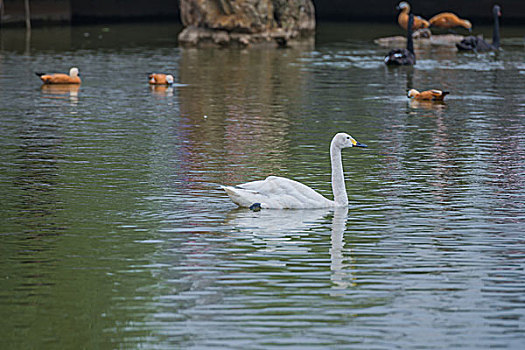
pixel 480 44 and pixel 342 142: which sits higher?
pixel 342 142

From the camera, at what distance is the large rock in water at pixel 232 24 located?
4075cm

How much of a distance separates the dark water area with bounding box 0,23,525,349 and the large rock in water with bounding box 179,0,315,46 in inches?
652

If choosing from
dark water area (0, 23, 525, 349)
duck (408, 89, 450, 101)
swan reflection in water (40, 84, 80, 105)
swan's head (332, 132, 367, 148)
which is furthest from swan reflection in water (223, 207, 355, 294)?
swan reflection in water (40, 84, 80, 105)

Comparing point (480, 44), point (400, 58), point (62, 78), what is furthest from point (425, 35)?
point (62, 78)

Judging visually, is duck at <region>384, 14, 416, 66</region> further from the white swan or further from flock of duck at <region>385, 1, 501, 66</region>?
the white swan

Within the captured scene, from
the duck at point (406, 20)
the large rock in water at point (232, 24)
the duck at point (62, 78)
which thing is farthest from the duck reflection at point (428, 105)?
the large rock in water at point (232, 24)

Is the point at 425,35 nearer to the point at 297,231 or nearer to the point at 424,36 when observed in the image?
the point at 424,36

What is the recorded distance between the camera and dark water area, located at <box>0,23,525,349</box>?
780cm

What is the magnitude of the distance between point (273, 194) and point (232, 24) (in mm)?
29710

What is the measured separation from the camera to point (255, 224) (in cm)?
→ 1111

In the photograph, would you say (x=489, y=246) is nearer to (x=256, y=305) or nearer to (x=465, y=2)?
(x=256, y=305)

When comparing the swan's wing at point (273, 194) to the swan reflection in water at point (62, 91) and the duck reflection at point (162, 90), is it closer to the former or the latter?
the swan reflection in water at point (62, 91)

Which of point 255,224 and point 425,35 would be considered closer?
point 255,224

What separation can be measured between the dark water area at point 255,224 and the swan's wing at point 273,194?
12cm
